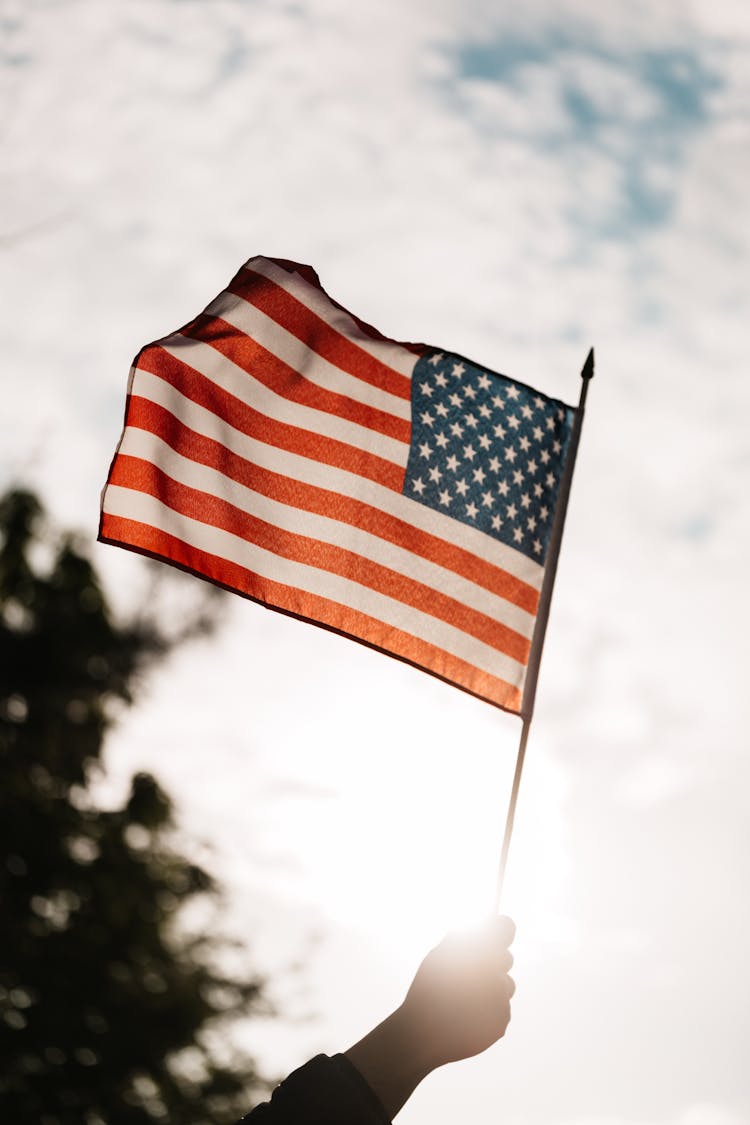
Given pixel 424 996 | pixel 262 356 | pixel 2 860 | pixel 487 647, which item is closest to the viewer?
pixel 424 996

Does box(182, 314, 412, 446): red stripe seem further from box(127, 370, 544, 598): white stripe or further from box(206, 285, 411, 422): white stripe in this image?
box(127, 370, 544, 598): white stripe

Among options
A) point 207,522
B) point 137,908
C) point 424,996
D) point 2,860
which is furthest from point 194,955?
point 424,996

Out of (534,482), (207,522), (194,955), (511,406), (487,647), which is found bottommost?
(194,955)

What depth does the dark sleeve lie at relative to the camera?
2463 millimetres

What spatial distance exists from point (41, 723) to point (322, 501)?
1438cm

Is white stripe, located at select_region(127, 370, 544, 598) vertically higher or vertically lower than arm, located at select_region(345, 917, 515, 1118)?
higher

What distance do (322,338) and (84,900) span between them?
1424 centimetres

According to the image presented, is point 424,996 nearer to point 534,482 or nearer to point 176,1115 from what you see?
point 534,482

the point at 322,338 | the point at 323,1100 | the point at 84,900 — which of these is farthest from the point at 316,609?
the point at 84,900

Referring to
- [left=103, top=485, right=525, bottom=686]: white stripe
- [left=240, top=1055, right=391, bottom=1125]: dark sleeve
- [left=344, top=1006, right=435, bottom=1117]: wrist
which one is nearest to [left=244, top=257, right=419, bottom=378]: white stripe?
[left=103, top=485, right=525, bottom=686]: white stripe

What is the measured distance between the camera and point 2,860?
54.2ft

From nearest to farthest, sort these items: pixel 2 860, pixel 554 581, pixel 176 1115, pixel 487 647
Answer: pixel 554 581 < pixel 487 647 < pixel 2 860 < pixel 176 1115

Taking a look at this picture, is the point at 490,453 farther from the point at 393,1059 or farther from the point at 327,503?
the point at 393,1059

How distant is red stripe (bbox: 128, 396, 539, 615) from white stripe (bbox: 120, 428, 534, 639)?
0.08ft
